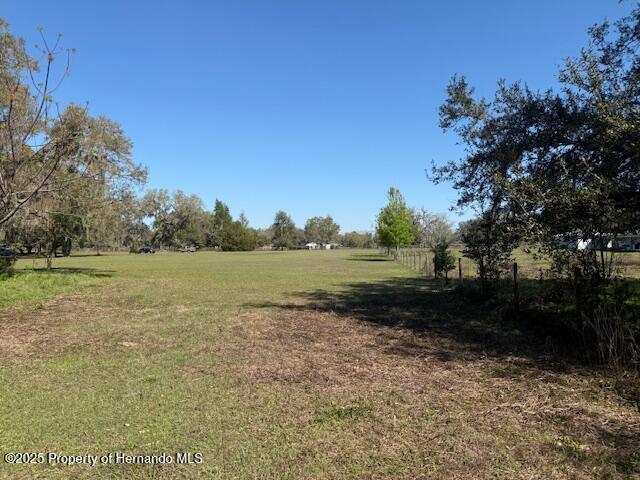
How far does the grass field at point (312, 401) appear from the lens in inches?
153

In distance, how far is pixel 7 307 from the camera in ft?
42.9

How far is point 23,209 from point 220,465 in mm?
17911

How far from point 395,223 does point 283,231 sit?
7222 centimetres

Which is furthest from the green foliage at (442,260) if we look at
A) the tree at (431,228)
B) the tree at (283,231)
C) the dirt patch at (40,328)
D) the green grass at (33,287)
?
the tree at (283,231)

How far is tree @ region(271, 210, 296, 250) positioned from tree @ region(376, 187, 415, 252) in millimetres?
64750

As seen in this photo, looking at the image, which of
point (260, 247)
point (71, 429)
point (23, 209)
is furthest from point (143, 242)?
point (71, 429)

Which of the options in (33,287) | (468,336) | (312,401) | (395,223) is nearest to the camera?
(312,401)

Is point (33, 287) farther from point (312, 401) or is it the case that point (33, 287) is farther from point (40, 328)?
point (312, 401)

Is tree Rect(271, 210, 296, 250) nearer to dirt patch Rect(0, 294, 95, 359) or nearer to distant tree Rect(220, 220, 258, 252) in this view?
distant tree Rect(220, 220, 258, 252)

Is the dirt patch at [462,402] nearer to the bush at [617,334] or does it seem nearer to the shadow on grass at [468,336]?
the shadow on grass at [468,336]

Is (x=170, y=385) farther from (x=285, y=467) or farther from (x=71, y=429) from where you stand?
(x=285, y=467)

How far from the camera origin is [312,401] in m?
5.46

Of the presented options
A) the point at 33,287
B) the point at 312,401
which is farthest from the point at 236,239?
the point at 312,401

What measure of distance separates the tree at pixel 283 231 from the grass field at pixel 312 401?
111 meters
